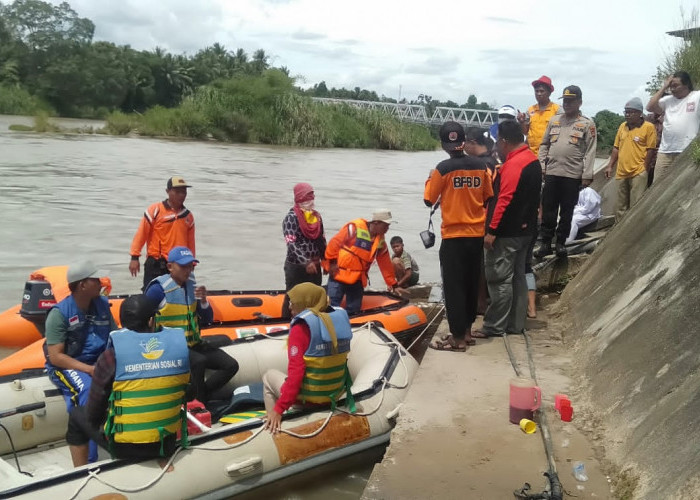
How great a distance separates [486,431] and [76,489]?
2.26m

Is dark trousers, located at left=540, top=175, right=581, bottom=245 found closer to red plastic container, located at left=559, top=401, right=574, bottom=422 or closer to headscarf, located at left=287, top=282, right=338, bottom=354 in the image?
red plastic container, located at left=559, top=401, right=574, bottom=422

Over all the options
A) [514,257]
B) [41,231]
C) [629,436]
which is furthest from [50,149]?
[629,436]

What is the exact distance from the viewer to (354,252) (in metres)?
6.98

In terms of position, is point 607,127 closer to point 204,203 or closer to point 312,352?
point 204,203

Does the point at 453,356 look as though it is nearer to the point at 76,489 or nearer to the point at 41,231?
the point at 76,489

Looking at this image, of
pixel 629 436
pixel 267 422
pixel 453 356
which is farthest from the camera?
pixel 453 356

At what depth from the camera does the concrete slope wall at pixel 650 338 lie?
10.7 feet

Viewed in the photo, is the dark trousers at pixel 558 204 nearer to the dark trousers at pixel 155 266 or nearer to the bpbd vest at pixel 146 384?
the dark trousers at pixel 155 266

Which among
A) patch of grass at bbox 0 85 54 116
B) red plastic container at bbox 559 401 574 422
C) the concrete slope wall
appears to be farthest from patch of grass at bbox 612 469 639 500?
patch of grass at bbox 0 85 54 116

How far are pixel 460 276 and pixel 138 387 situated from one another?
260 centimetres

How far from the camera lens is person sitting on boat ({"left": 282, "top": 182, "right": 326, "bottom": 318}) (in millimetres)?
6859

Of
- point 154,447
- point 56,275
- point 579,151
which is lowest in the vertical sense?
point 154,447

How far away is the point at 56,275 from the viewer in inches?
241

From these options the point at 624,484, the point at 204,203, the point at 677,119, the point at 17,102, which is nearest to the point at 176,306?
the point at 624,484
